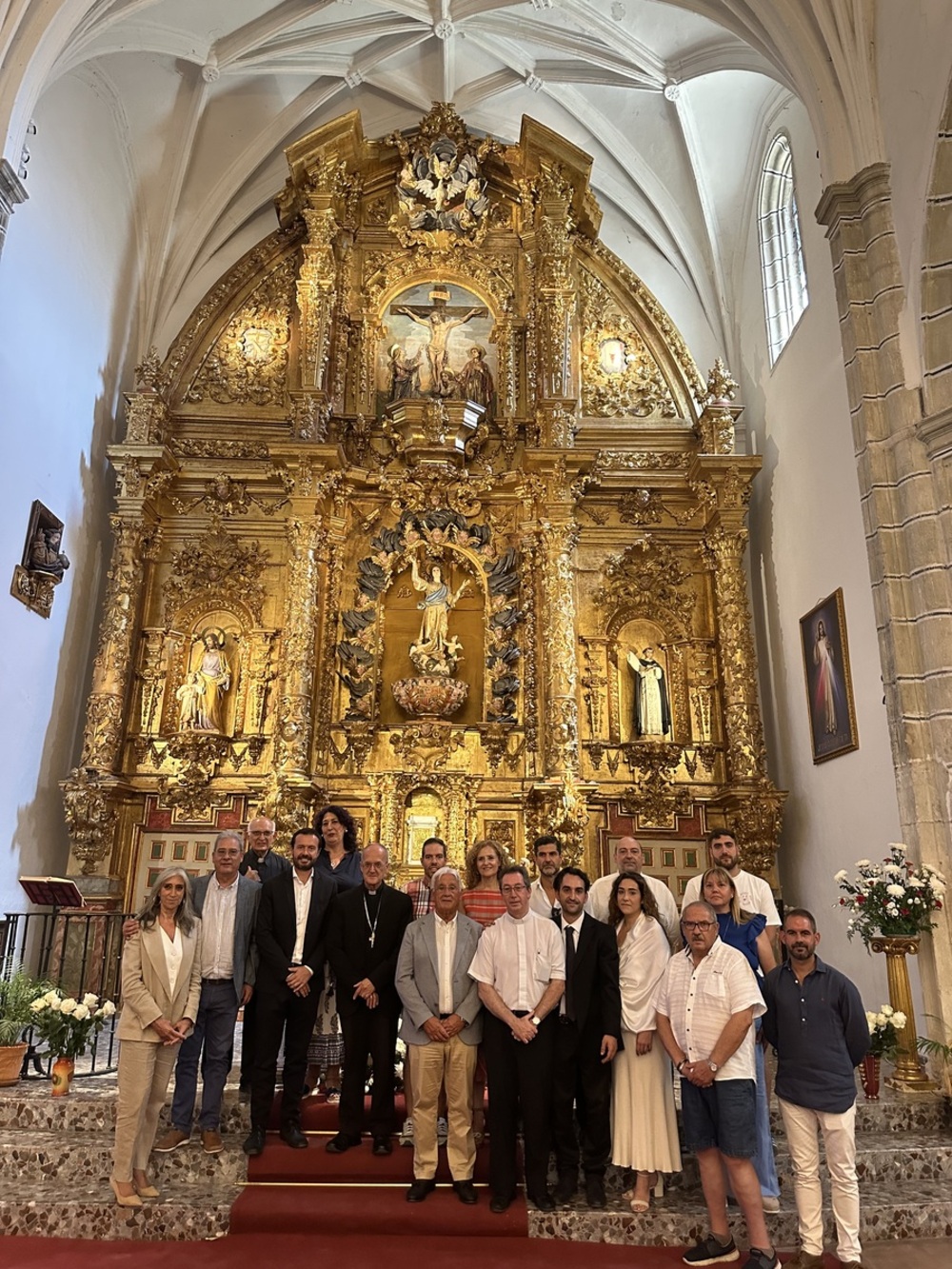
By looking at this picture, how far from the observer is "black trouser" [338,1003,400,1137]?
5.55m

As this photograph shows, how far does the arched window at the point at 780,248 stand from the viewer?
11820 mm

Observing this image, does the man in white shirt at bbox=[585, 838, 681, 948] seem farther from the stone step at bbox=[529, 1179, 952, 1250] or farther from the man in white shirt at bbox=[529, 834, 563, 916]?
the stone step at bbox=[529, 1179, 952, 1250]

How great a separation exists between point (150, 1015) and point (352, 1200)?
5.02 feet

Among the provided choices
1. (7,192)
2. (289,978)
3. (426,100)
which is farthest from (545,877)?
(426,100)

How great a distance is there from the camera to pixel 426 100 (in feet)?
45.3

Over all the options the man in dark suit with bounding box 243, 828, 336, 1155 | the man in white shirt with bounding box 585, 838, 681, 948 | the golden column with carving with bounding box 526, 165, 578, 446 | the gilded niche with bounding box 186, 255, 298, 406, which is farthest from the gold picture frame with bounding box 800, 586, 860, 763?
the gilded niche with bounding box 186, 255, 298, 406

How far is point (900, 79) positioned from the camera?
8.20m

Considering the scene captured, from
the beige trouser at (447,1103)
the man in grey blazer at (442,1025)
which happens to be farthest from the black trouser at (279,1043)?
the beige trouser at (447,1103)

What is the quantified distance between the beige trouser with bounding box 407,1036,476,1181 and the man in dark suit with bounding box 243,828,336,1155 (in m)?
0.83

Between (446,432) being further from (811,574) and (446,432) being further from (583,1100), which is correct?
(583,1100)

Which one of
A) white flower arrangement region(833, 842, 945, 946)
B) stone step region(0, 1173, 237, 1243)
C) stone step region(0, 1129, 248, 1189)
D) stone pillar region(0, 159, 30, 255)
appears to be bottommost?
stone step region(0, 1173, 237, 1243)

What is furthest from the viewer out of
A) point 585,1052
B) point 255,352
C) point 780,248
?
point 255,352

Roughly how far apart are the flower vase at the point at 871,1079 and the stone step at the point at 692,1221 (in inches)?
37.5

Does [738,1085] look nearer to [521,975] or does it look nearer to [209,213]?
[521,975]
